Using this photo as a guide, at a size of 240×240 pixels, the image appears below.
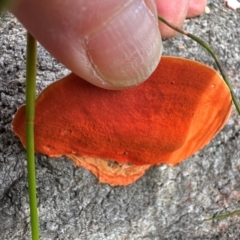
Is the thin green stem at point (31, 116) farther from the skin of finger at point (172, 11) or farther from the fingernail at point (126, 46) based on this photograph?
the skin of finger at point (172, 11)

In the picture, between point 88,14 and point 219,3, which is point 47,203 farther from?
point 219,3

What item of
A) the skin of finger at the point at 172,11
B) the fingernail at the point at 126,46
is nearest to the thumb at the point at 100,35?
the fingernail at the point at 126,46

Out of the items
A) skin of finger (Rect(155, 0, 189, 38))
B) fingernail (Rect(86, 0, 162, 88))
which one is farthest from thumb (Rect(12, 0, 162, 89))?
skin of finger (Rect(155, 0, 189, 38))

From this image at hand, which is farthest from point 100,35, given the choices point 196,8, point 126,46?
point 196,8

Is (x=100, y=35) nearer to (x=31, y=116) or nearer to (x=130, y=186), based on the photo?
(x=31, y=116)

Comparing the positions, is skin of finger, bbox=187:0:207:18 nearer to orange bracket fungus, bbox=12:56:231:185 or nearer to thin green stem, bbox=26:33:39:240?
orange bracket fungus, bbox=12:56:231:185

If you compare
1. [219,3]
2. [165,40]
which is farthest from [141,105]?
[219,3]

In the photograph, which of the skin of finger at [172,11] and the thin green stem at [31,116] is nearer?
the thin green stem at [31,116]
